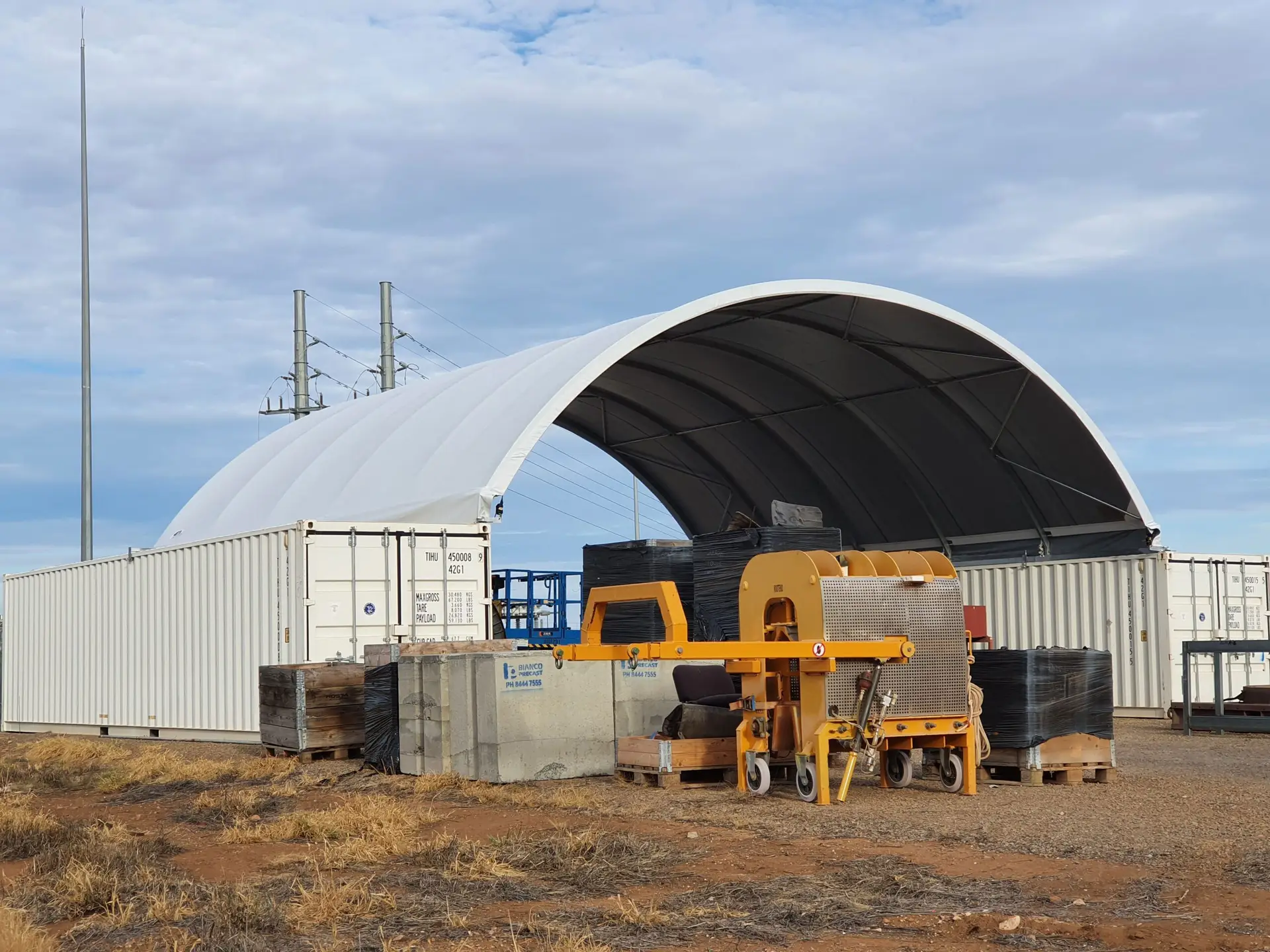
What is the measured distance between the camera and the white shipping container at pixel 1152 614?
2083 centimetres

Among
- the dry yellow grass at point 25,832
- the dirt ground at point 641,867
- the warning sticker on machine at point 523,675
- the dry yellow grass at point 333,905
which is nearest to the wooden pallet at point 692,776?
the dirt ground at point 641,867

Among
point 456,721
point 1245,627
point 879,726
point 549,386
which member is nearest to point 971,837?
point 879,726

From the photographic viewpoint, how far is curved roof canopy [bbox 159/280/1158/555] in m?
20.5

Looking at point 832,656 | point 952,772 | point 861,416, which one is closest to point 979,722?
point 952,772

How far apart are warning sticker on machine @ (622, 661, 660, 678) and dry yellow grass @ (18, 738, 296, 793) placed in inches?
140

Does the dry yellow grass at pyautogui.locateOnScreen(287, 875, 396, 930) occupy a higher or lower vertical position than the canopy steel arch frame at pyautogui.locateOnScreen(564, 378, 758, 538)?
lower

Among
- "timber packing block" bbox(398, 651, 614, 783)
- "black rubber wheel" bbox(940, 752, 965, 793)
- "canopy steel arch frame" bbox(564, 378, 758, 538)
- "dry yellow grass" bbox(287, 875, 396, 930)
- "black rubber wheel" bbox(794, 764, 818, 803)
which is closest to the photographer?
"dry yellow grass" bbox(287, 875, 396, 930)

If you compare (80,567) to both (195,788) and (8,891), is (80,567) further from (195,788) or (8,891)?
(8,891)

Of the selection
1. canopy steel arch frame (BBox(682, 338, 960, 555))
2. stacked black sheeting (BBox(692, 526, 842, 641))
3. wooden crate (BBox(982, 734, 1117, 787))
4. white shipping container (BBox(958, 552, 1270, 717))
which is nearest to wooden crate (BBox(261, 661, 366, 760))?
stacked black sheeting (BBox(692, 526, 842, 641))

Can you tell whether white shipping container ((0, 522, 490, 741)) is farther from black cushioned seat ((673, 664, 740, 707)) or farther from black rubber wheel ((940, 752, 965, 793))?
black rubber wheel ((940, 752, 965, 793))

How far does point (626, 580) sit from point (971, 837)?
1236 cm

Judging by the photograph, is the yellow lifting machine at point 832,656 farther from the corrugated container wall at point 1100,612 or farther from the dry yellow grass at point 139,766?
the corrugated container wall at point 1100,612

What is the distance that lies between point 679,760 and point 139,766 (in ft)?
20.7

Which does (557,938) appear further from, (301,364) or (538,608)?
(301,364)
